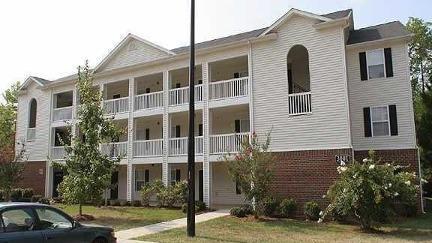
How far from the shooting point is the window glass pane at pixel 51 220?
9.46m

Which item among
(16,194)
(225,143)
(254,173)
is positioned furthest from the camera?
(16,194)

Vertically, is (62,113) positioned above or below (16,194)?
above

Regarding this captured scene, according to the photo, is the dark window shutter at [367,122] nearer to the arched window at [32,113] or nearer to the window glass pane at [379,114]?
the window glass pane at [379,114]

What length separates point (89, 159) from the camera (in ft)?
68.1

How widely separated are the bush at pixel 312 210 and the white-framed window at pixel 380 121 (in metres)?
5.01

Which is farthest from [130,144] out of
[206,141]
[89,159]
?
[89,159]

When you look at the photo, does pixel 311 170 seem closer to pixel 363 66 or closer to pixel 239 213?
pixel 239 213

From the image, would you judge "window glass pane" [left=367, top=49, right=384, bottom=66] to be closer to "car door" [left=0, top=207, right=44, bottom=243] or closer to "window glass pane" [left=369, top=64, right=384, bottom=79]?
"window glass pane" [left=369, top=64, right=384, bottom=79]

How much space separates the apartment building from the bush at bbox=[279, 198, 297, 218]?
2.75 ft

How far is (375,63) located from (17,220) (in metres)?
18.4

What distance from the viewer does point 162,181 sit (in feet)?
84.6

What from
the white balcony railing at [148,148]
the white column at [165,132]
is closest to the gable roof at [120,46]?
the white column at [165,132]

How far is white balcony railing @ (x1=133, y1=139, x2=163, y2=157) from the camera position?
26750 millimetres

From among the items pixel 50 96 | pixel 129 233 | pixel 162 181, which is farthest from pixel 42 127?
pixel 129 233
